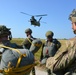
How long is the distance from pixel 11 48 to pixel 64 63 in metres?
1.23

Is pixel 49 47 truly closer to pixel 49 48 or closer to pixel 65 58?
pixel 49 48

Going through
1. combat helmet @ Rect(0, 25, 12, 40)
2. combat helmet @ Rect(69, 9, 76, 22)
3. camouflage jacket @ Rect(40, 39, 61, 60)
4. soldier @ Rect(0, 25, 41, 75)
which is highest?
combat helmet @ Rect(69, 9, 76, 22)

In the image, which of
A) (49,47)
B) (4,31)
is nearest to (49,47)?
(49,47)

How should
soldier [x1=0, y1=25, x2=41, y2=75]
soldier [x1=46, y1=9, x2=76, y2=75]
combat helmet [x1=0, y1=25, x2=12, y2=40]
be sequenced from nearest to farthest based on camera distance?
soldier [x1=46, y1=9, x2=76, y2=75], soldier [x1=0, y1=25, x2=41, y2=75], combat helmet [x1=0, y1=25, x2=12, y2=40]

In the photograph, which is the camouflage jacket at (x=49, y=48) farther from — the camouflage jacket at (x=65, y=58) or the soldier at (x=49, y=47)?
the camouflage jacket at (x=65, y=58)

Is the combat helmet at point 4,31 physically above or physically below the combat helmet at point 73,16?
below

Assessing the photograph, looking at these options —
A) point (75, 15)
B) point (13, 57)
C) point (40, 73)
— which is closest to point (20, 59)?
point (13, 57)

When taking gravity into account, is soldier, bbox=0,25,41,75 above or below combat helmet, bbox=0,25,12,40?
below

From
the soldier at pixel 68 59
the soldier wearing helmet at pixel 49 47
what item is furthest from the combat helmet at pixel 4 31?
the soldier wearing helmet at pixel 49 47

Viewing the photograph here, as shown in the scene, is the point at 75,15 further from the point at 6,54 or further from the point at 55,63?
the point at 6,54

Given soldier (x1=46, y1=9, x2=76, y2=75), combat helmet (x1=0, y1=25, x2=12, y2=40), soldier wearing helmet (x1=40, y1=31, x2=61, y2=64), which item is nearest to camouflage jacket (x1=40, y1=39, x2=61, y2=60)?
soldier wearing helmet (x1=40, y1=31, x2=61, y2=64)

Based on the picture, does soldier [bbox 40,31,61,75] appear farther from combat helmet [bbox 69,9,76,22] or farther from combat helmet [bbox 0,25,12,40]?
combat helmet [bbox 69,9,76,22]

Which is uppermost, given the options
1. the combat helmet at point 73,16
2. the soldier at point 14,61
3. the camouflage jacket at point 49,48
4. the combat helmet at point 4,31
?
the combat helmet at point 73,16

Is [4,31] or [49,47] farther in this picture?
[49,47]
